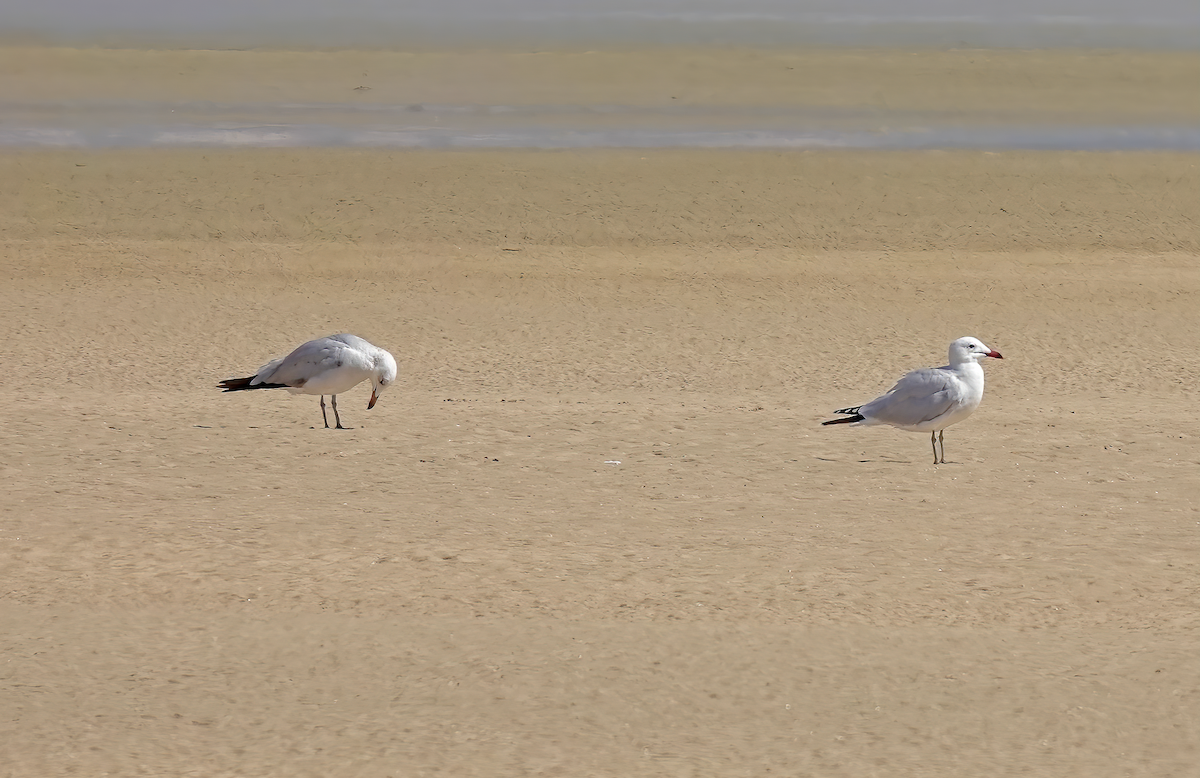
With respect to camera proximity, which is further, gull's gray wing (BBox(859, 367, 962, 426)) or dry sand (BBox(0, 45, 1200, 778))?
gull's gray wing (BBox(859, 367, 962, 426))

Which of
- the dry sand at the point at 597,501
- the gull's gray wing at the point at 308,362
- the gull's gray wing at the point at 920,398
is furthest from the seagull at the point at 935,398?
the gull's gray wing at the point at 308,362

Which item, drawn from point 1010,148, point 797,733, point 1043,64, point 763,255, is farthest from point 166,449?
point 1043,64

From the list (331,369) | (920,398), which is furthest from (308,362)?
(920,398)

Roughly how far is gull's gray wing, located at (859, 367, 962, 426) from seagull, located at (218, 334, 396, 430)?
2655 millimetres

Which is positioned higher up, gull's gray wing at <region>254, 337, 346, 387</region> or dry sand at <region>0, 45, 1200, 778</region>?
gull's gray wing at <region>254, 337, 346, 387</region>

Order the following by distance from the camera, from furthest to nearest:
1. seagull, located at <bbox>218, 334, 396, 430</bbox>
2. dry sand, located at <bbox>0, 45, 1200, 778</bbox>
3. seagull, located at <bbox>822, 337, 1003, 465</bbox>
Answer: seagull, located at <bbox>218, 334, 396, 430</bbox>, seagull, located at <bbox>822, 337, 1003, 465</bbox>, dry sand, located at <bbox>0, 45, 1200, 778</bbox>


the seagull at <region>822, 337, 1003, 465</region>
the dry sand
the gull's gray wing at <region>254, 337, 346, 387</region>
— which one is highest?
the gull's gray wing at <region>254, 337, 346, 387</region>

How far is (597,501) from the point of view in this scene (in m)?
7.37

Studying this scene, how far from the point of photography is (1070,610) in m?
5.84

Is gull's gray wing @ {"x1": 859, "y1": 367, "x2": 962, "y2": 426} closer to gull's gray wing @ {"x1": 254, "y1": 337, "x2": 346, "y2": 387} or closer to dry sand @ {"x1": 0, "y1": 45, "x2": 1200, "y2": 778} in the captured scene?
dry sand @ {"x1": 0, "y1": 45, "x2": 1200, "y2": 778}

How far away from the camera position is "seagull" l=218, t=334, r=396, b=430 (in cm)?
876

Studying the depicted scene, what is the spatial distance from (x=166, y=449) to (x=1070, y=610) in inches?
180

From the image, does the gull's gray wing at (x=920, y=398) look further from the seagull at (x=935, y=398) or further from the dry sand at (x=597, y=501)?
the dry sand at (x=597, y=501)

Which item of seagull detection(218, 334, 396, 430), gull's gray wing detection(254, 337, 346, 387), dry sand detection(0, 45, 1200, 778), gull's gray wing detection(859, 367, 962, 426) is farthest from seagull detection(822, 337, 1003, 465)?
gull's gray wing detection(254, 337, 346, 387)
